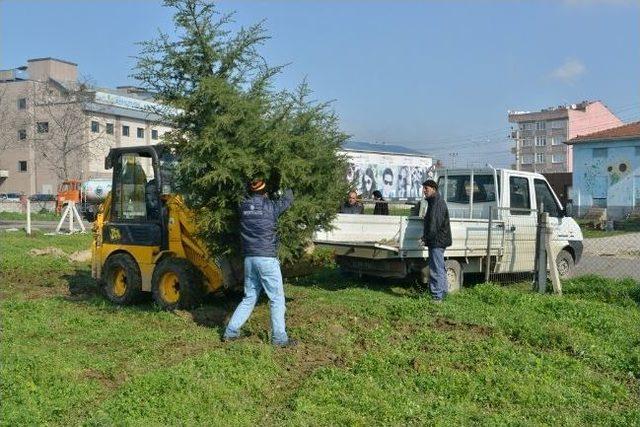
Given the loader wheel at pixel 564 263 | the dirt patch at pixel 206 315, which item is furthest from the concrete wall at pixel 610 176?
the dirt patch at pixel 206 315

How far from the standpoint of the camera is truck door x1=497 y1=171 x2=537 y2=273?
1175 centimetres

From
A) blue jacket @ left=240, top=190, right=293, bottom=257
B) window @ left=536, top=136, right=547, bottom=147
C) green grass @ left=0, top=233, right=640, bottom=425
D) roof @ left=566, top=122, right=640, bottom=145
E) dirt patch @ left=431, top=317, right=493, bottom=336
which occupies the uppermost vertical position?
window @ left=536, top=136, right=547, bottom=147

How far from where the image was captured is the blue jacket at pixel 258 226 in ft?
24.5

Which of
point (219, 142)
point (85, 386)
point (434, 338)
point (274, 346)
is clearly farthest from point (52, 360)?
point (434, 338)

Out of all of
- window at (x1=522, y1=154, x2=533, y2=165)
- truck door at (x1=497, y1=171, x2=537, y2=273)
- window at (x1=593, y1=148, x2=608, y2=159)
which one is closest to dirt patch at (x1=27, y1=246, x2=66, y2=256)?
truck door at (x1=497, y1=171, x2=537, y2=273)

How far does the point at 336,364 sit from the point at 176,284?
348 centimetres

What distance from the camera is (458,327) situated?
766cm

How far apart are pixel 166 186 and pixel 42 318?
2.39 m

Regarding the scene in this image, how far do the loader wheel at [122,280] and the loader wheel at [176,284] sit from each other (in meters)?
0.50

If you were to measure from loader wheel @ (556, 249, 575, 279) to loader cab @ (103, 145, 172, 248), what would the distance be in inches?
297

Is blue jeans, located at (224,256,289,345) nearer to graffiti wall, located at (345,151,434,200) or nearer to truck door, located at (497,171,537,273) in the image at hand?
truck door, located at (497,171,537,273)

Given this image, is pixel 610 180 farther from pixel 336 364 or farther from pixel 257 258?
pixel 336 364

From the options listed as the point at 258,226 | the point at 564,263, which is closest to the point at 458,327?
the point at 258,226

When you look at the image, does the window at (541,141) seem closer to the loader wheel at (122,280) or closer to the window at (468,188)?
the window at (468,188)
